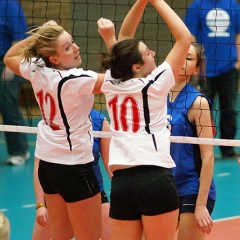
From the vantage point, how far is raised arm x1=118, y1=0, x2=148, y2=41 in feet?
11.6

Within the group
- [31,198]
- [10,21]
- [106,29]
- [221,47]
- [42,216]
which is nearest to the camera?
[106,29]

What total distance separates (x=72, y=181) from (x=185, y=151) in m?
0.71

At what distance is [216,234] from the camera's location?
4902 mm

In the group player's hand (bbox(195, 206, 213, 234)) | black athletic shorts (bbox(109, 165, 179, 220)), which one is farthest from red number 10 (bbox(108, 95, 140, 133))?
player's hand (bbox(195, 206, 213, 234))

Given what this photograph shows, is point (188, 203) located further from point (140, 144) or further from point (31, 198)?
point (31, 198)

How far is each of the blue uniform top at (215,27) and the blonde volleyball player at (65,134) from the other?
3323 mm

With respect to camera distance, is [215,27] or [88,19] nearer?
[215,27]

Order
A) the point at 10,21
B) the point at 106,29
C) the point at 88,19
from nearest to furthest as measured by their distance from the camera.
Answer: the point at 106,29 → the point at 10,21 → the point at 88,19

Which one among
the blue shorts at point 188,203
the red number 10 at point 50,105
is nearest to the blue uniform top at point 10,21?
the red number 10 at point 50,105

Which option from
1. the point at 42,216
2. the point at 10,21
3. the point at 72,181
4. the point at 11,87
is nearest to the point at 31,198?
the point at 11,87

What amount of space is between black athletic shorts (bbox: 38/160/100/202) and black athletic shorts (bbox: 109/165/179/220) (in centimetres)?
36

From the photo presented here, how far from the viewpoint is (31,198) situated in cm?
588

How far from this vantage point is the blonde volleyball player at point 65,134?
11.2 feet

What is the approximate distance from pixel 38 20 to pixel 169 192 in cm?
698
